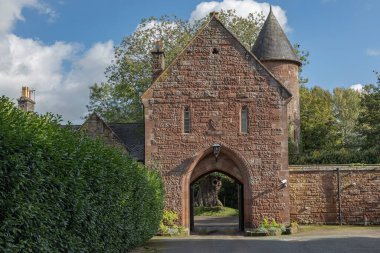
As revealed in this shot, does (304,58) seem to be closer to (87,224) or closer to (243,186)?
(243,186)

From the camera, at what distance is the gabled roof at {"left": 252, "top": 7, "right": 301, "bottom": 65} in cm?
3631

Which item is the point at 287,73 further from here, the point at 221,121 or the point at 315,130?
the point at 315,130

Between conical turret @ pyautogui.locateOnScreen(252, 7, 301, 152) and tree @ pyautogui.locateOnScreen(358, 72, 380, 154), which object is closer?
conical turret @ pyautogui.locateOnScreen(252, 7, 301, 152)

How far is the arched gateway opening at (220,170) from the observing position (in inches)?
1064

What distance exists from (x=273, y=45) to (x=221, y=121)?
1163 centimetres

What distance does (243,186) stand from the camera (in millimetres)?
27438

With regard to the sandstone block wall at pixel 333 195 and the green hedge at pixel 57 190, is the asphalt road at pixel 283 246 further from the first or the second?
the sandstone block wall at pixel 333 195

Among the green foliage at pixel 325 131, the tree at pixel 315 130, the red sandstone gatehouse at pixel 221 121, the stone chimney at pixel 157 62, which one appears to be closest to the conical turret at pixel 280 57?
the green foliage at pixel 325 131

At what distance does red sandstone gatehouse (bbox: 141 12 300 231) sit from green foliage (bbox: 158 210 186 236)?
361mm

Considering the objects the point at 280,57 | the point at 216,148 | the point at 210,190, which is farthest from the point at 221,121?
the point at 210,190

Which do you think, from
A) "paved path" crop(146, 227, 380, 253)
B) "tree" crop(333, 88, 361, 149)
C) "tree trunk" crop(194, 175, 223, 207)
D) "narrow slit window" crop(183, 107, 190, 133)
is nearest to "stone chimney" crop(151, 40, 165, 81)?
"narrow slit window" crop(183, 107, 190, 133)

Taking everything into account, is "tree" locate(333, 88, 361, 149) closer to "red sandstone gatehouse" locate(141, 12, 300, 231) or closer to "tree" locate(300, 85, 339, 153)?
"tree" locate(300, 85, 339, 153)

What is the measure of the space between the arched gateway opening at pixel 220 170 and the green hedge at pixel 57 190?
37.3ft

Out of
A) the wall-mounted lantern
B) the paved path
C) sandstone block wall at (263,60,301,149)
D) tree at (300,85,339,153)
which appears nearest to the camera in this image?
the paved path
